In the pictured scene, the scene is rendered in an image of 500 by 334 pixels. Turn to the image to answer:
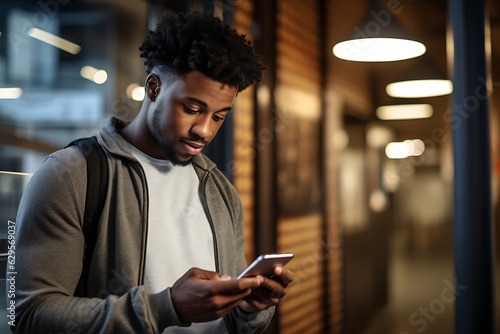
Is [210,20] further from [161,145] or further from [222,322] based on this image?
[222,322]

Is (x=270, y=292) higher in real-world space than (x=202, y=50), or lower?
lower

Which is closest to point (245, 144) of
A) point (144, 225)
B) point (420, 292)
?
point (420, 292)

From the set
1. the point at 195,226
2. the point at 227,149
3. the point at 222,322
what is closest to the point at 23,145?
the point at 195,226

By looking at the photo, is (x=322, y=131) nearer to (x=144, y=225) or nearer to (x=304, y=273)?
(x=304, y=273)

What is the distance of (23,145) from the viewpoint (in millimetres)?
2131

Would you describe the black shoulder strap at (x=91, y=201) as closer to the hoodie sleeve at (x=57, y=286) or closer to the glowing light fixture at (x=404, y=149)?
the hoodie sleeve at (x=57, y=286)

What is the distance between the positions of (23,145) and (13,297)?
0.84m

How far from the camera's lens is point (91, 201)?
1.40 metres

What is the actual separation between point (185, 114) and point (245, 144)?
233cm

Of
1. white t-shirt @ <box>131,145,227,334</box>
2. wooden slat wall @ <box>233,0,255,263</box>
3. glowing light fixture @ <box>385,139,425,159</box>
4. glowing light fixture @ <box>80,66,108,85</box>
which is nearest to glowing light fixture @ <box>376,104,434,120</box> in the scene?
glowing light fixture @ <box>385,139,425,159</box>

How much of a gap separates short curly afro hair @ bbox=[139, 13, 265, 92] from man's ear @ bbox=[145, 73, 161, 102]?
0.11ft

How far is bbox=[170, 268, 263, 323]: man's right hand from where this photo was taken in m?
1.28

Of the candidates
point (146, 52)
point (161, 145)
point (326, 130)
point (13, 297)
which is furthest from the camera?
point (326, 130)

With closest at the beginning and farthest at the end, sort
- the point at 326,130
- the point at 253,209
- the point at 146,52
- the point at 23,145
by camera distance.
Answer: the point at 146,52, the point at 23,145, the point at 253,209, the point at 326,130
